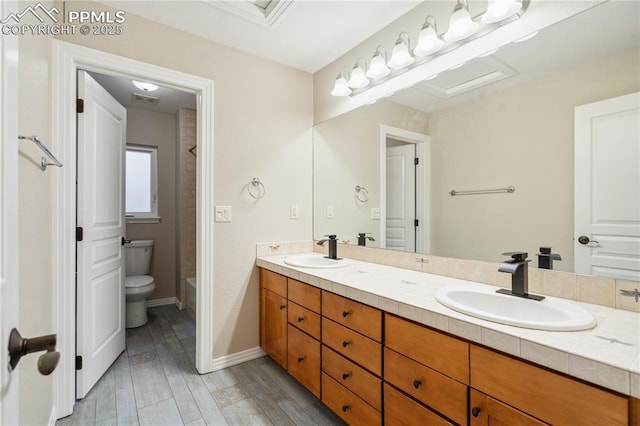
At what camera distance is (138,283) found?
10.0 ft

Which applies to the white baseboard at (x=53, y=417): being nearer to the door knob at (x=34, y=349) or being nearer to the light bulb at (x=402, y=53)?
the door knob at (x=34, y=349)

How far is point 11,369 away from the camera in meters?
0.54

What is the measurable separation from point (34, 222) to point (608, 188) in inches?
94.8

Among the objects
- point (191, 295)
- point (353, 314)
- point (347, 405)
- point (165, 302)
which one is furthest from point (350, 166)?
point (165, 302)

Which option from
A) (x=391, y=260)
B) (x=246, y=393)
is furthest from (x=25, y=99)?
(x=391, y=260)

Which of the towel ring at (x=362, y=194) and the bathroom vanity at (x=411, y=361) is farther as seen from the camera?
the towel ring at (x=362, y=194)

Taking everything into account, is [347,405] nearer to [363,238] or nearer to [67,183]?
[363,238]

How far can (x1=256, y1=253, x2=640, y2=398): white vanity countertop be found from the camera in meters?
0.76

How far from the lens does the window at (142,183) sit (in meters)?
3.73

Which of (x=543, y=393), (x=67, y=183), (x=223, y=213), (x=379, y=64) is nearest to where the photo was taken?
(x=543, y=393)

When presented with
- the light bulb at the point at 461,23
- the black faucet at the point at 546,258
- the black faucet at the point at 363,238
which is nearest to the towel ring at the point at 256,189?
the black faucet at the point at 363,238

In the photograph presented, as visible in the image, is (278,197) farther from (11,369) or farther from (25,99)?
(11,369)

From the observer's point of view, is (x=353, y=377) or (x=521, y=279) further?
(x=353, y=377)

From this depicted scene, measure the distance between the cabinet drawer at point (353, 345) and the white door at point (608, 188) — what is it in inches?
36.5
